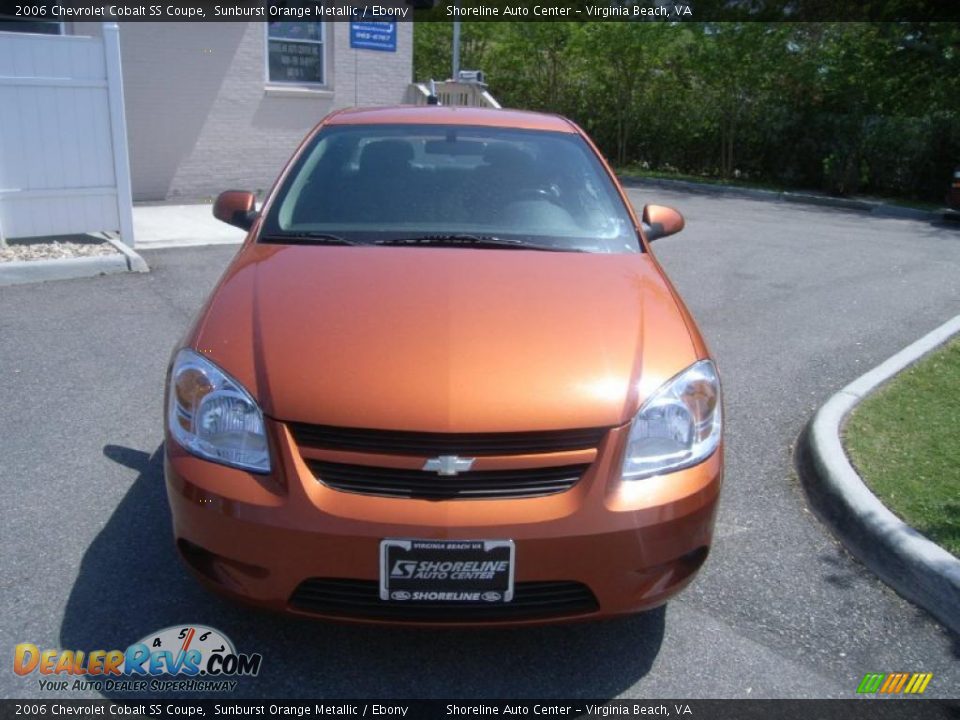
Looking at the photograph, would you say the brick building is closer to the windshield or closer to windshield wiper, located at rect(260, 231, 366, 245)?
the windshield

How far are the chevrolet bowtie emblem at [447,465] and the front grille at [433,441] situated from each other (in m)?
0.02

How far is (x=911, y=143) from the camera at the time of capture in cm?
1634

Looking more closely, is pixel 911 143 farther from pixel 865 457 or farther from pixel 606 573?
pixel 606 573

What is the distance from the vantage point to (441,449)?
247cm

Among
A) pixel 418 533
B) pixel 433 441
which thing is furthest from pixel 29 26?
pixel 418 533

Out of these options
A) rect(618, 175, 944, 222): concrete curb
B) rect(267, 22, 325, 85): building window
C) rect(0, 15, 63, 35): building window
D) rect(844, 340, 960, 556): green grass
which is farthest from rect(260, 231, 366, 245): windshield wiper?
rect(618, 175, 944, 222): concrete curb

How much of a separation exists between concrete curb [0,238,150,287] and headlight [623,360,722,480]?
6.35 m

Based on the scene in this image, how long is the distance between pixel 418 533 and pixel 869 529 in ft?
7.08

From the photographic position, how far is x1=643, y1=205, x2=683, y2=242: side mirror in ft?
14.1

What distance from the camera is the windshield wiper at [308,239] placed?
11.5 ft

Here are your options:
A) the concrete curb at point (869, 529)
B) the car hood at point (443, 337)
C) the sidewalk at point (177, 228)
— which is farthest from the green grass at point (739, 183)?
the car hood at point (443, 337)

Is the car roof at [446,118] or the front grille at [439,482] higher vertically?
the car roof at [446,118]

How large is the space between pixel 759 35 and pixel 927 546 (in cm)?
1700

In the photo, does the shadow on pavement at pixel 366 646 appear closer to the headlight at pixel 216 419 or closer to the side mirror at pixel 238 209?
the headlight at pixel 216 419
